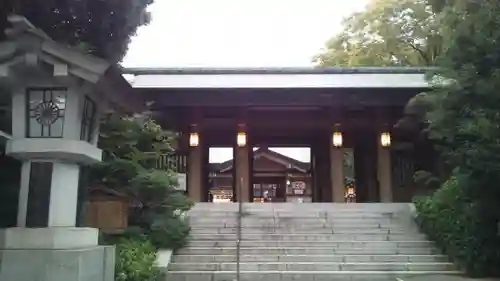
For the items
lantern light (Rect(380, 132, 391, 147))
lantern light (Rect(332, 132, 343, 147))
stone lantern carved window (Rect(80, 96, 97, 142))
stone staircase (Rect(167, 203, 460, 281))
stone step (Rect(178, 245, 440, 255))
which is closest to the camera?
stone lantern carved window (Rect(80, 96, 97, 142))

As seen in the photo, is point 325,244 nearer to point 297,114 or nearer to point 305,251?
point 305,251

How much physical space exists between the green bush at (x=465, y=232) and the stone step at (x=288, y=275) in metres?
1.03

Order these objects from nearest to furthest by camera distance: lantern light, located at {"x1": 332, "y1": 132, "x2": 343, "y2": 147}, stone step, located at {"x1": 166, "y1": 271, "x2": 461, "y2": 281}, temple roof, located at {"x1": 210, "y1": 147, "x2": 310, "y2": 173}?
1. stone step, located at {"x1": 166, "y1": 271, "x2": 461, "y2": 281}
2. lantern light, located at {"x1": 332, "y1": 132, "x2": 343, "y2": 147}
3. temple roof, located at {"x1": 210, "y1": 147, "x2": 310, "y2": 173}

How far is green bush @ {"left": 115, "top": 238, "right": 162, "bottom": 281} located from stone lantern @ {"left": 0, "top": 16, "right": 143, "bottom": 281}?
3.77ft

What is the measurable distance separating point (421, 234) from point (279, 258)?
11.4 ft

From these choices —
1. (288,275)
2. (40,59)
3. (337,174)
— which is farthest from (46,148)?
(337,174)

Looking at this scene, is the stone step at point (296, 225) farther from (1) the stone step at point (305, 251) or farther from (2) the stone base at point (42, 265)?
(2) the stone base at point (42, 265)

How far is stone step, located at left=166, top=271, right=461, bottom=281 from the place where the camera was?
29.9 ft

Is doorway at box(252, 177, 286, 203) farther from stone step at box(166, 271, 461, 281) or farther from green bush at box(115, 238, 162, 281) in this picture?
green bush at box(115, 238, 162, 281)

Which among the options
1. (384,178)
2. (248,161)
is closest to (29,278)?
(248,161)

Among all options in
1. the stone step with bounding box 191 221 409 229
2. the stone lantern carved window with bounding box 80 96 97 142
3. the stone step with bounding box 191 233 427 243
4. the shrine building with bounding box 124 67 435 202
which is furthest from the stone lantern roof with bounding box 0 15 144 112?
the shrine building with bounding box 124 67 435 202

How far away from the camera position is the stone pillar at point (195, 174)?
16.0m

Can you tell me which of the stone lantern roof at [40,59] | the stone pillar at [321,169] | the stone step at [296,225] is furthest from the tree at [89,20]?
the stone pillar at [321,169]

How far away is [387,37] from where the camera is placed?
22.3m
